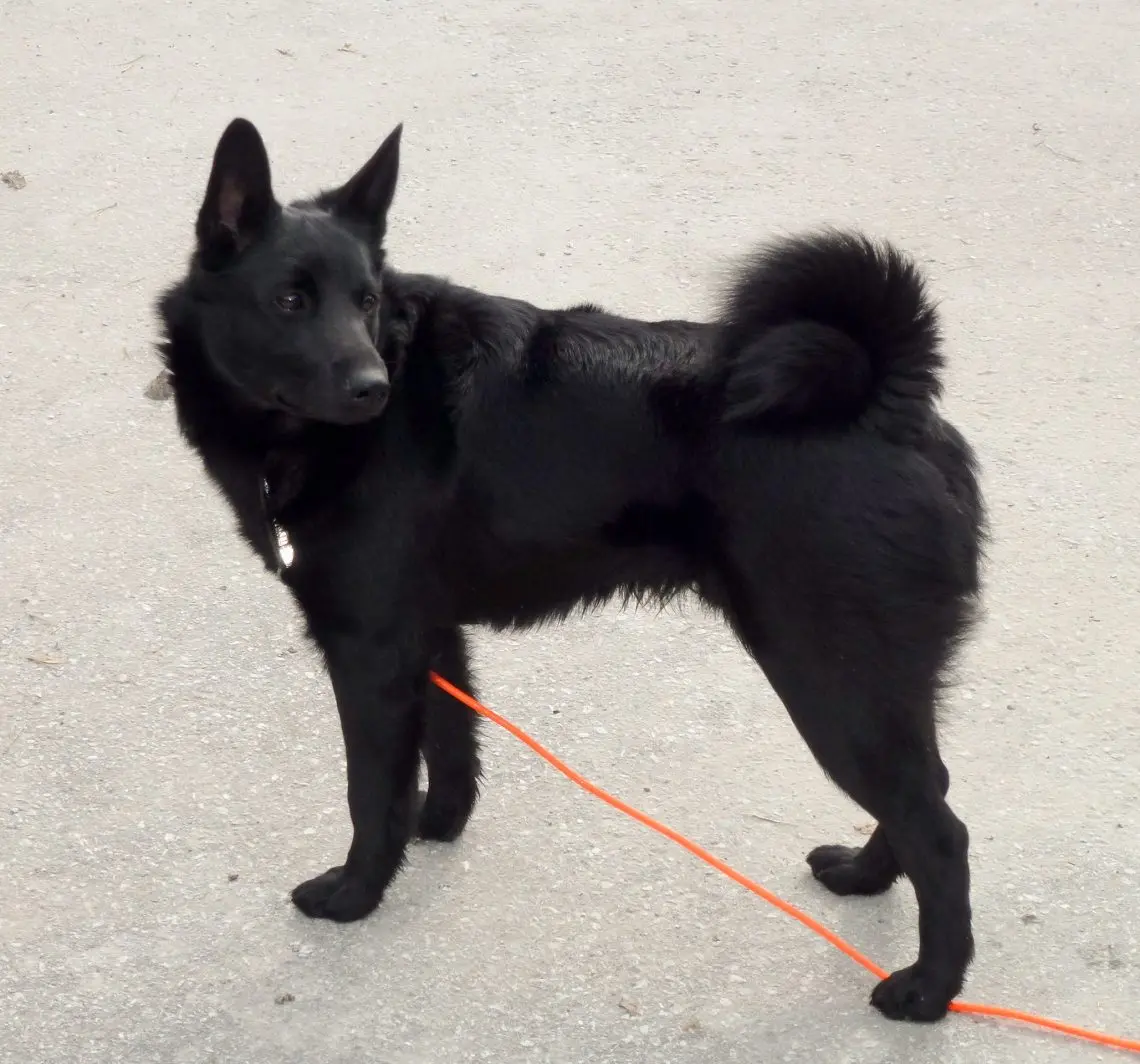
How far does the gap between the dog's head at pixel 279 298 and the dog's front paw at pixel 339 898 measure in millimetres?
967

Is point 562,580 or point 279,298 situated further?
point 562,580

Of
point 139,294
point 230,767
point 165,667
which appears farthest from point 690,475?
point 139,294

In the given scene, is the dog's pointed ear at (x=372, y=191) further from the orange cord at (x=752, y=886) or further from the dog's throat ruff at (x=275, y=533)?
the orange cord at (x=752, y=886)

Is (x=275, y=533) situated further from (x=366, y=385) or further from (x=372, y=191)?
(x=372, y=191)

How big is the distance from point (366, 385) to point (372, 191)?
520mm

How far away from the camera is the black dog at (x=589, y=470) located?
95.2 inches

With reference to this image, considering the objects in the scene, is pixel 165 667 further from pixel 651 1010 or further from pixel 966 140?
pixel 966 140

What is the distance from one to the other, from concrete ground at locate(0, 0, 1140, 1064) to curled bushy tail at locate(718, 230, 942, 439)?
1.39 feet

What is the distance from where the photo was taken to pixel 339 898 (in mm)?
2822

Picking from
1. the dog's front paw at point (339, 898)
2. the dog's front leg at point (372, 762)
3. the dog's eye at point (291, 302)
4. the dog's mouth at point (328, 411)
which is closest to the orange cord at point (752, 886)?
the dog's front leg at point (372, 762)

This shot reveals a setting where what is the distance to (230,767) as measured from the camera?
3217 mm

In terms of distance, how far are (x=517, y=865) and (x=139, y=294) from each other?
2.98 meters

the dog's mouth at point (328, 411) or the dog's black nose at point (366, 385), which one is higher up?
the dog's black nose at point (366, 385)

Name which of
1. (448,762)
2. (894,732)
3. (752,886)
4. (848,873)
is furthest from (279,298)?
(848,873)
